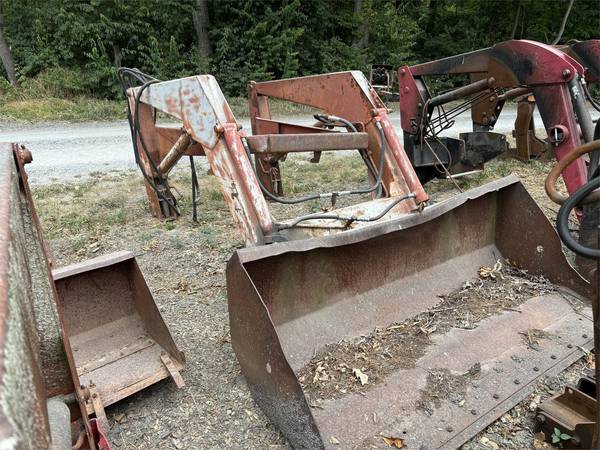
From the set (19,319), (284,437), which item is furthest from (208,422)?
(19,319)

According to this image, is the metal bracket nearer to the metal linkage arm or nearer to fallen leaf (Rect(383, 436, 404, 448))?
the metal linkage arm

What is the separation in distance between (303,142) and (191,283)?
131 centimetres

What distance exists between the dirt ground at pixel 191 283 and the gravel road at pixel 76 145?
644 mm

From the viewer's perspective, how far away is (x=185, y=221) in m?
4.75

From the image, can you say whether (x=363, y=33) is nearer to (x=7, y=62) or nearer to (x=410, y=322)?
(x=7, y=62)

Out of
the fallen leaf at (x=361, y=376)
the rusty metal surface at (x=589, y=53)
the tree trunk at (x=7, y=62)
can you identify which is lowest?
the fallen leaf at (x=361, y=376)

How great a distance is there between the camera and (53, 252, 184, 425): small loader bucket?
2373 mm

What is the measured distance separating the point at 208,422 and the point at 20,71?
49.4 ft

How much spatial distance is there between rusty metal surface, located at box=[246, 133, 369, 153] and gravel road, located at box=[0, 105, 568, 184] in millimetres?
4643

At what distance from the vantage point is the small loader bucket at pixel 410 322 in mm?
2070

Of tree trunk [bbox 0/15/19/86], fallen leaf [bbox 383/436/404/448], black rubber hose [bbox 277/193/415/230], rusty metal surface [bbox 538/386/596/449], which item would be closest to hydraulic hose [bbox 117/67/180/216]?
black rubber hose [bbox 277/193/415/230]

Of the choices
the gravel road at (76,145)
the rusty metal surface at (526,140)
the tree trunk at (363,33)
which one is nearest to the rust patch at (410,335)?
the rusty metal surface at (526,140)

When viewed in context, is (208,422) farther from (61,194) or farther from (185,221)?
(61,194)

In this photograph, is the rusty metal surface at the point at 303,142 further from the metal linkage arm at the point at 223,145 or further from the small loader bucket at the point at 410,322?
the small loader bucket at the point at 410,322
